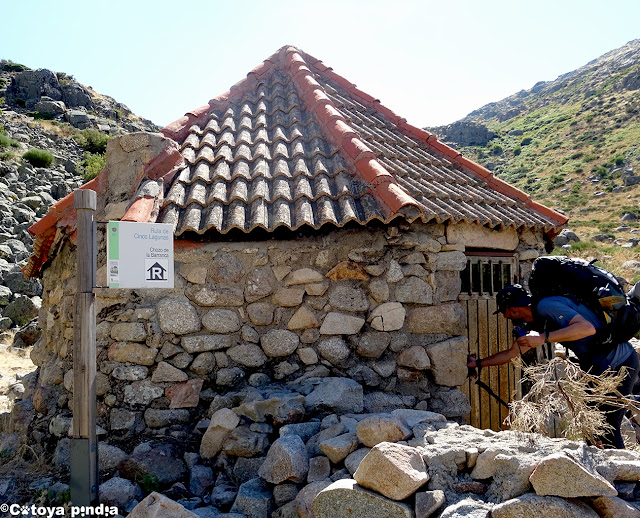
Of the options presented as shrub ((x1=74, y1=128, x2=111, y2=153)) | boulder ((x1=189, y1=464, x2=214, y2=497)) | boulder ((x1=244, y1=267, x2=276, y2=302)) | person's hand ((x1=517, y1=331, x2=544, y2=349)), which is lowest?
boulder ((x1=189, y1=464, x2=214, y2=497))

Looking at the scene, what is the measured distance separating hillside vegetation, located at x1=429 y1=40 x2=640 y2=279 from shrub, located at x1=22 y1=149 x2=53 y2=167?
21006mm

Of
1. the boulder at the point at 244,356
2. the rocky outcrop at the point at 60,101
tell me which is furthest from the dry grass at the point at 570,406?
the rocky outcrop at the point at 60,101

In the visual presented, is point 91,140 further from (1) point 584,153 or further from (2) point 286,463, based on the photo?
(1) point 584,153

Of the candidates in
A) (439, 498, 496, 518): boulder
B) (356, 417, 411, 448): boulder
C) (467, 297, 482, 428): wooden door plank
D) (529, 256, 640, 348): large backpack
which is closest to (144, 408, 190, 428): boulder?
(356, 417, 411, 448): boulder

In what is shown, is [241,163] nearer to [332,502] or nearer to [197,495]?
[197,495]

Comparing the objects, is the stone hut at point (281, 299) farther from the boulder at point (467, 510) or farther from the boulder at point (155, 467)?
the boulder at point (467, 510)

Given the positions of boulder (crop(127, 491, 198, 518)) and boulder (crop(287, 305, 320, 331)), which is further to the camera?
boulder (crop(287, 305, 320, 331))

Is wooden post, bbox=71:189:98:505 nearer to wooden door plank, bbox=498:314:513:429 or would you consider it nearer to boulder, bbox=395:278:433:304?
boulder, bbox=395:278:433:304

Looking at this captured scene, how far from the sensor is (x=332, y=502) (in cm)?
260

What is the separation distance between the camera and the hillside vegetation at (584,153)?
872 inches

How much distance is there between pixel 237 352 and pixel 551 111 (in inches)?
1824

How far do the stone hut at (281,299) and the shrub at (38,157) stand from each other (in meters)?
18.7

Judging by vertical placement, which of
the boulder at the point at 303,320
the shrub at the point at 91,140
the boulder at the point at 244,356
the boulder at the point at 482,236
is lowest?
the boulder at the point at 244,356

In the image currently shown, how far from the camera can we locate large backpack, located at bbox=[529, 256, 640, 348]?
339cm
